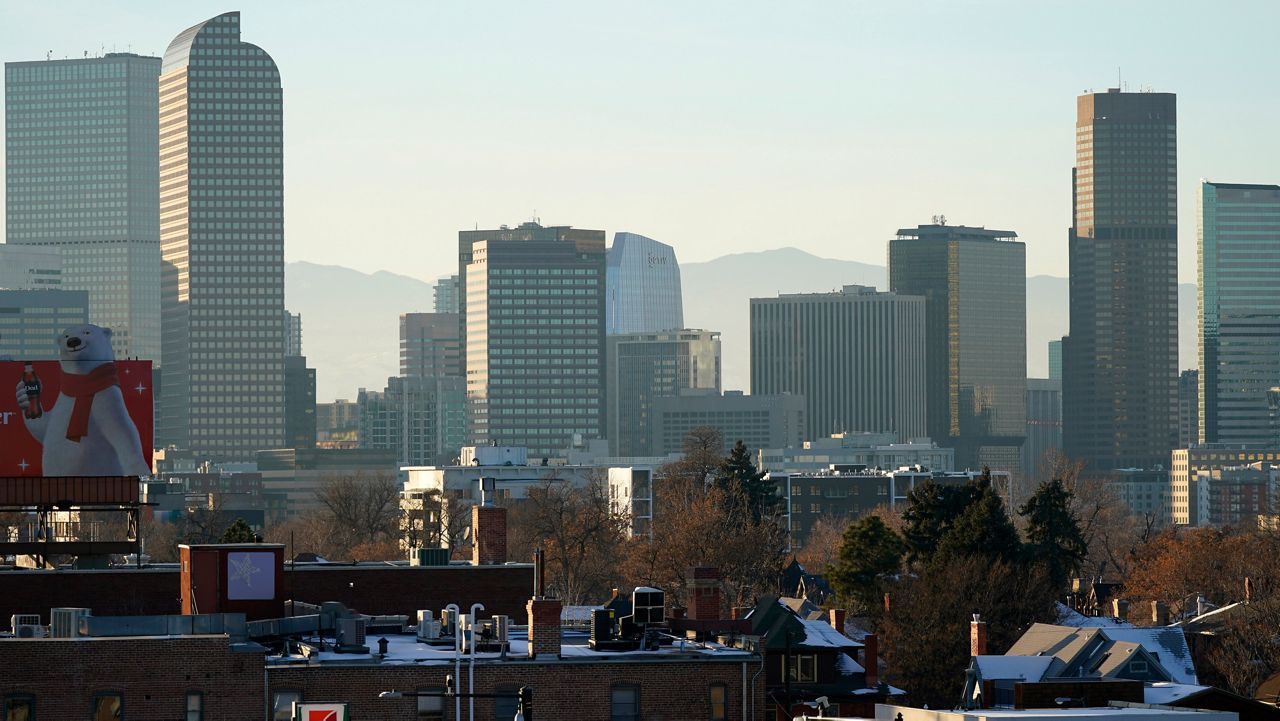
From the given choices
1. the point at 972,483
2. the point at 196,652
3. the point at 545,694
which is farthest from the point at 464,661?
the point at 972,483

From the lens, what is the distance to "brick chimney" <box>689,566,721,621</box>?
8356 centimetres

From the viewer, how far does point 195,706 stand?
6606 cm

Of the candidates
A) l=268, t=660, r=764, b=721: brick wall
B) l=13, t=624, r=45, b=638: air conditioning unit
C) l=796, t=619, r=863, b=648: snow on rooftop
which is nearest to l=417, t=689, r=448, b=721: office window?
l=268, t=660, r=764, b=721: brick wall

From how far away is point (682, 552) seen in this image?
160875 millimetres

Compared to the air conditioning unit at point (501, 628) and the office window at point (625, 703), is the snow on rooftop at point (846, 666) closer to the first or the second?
the air conditioning unit at point (501, 628)

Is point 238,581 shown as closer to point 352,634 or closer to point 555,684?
point 352,634

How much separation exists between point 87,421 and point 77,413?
466 millimetres

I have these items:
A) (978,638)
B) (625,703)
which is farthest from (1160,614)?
(625,703)

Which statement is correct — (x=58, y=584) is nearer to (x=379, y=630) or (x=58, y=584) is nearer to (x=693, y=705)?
(x=379, y=630)

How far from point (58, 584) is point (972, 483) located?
8050cm

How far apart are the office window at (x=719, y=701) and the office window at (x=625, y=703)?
2.11 metres

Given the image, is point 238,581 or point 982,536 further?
point 982,536

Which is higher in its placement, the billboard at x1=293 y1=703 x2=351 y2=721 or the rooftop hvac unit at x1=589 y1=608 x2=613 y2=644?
the rooftop hvac unit at x1=589 y1=608 x2=613 y2=644

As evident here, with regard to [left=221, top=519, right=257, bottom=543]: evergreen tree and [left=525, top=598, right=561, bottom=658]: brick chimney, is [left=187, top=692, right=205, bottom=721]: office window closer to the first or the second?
[left=525, top=598, right=561, bottom=658]: brick chimney
